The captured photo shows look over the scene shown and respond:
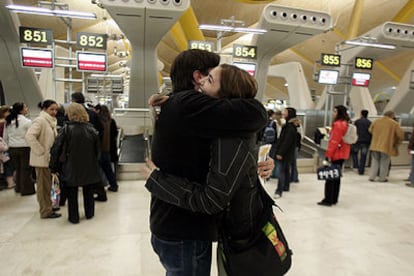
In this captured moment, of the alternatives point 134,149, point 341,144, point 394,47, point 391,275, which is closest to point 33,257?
point 391,275

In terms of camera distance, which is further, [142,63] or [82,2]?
[82,2]

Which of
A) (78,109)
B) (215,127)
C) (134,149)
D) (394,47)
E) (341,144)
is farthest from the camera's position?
(394,47)

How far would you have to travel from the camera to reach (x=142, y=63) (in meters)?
8.81

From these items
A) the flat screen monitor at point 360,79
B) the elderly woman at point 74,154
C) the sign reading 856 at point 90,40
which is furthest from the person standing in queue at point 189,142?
the flat screen monitor at point 360,79

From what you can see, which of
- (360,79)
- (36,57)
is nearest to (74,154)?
(36,57)

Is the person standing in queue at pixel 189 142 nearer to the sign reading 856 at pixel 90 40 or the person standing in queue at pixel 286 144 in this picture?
the person standing in queue at pixel 286 144

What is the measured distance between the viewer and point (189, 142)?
3.40 feet

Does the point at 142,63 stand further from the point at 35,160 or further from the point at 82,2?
the point at 82,2

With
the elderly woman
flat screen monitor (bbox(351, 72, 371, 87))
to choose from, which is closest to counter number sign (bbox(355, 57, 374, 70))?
flat screen monitor (bbox(351, 72, 371, 87))

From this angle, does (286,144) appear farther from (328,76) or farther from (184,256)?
(328,76)

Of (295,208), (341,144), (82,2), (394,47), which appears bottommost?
(295,208)

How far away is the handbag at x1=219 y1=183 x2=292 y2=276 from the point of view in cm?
109

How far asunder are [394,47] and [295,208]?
341 inches

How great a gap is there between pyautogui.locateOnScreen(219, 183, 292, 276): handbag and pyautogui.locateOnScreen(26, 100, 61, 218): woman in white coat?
323 centimetres
